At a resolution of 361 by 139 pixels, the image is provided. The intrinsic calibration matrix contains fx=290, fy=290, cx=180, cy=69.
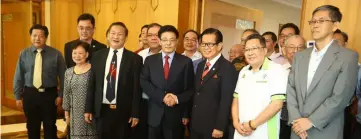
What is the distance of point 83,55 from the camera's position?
2.51 m

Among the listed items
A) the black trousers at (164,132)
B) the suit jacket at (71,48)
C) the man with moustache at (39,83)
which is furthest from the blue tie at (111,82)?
the man with moustache at (39,83)

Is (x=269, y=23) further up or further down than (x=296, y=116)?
further up

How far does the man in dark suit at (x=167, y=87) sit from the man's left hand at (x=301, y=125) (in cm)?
83

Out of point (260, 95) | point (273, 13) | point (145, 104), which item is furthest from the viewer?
point (273, 13)

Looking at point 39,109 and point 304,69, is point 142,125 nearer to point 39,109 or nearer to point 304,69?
point 39,109

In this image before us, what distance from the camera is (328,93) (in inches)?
69.3

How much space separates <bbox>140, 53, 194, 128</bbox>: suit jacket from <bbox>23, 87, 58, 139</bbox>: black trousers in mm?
1174

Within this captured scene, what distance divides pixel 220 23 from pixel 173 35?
217cm

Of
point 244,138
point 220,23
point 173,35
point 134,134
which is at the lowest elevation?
point 134,134

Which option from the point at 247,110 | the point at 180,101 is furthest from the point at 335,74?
the point at 180,101

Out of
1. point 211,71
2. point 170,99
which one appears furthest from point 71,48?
point 211,71

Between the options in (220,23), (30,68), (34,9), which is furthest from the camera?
(34,9)

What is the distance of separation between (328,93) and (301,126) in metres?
0.26

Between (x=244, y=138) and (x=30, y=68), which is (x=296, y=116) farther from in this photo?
(x=30, y=68)
